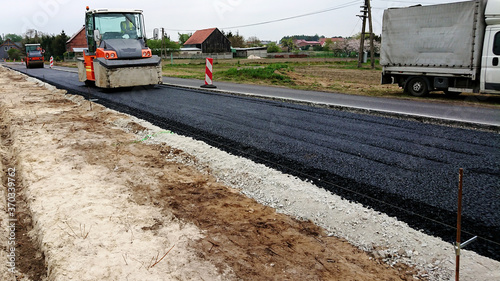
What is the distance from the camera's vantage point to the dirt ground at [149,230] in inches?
110

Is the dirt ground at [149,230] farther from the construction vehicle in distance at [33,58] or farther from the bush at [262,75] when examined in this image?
the construction vehicle in distance at [33,58]

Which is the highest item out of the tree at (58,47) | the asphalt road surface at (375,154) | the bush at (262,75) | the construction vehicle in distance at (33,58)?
the tree at (58,47)

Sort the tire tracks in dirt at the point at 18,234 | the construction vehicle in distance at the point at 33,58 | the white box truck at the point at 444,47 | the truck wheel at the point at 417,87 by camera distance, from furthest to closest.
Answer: the construction vehicle in distance at the point at 33,58 → the truck wheel at the point at 417,87 → the white box truck at the point at 444,47 → the tire tracks in dirt at the point at 18,234

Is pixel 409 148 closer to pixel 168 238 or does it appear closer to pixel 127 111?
pixel 168 238

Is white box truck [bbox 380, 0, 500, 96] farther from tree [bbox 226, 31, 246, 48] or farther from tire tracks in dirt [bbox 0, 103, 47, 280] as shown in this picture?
tree [bbox 226, 31, 246, 48]

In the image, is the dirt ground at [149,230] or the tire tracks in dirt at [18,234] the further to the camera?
the tire tracks in dirt at [18,234]

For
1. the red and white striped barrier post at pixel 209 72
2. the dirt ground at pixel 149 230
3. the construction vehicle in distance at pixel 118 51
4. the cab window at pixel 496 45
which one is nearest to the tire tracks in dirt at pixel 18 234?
the dirt ground at pixel 149 230

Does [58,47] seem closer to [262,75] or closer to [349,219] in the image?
[262,75]

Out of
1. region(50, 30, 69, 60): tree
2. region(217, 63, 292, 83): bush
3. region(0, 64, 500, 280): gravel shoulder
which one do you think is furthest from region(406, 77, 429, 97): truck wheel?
region(50, 30, 69, 60): tree

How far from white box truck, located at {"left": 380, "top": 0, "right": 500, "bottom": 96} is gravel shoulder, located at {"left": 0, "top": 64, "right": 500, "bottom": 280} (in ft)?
35.6

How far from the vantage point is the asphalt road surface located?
373cm

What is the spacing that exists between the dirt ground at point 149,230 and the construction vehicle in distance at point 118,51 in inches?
321

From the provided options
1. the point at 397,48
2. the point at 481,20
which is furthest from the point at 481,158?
the point at 397,48

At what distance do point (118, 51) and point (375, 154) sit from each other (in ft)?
36.2
